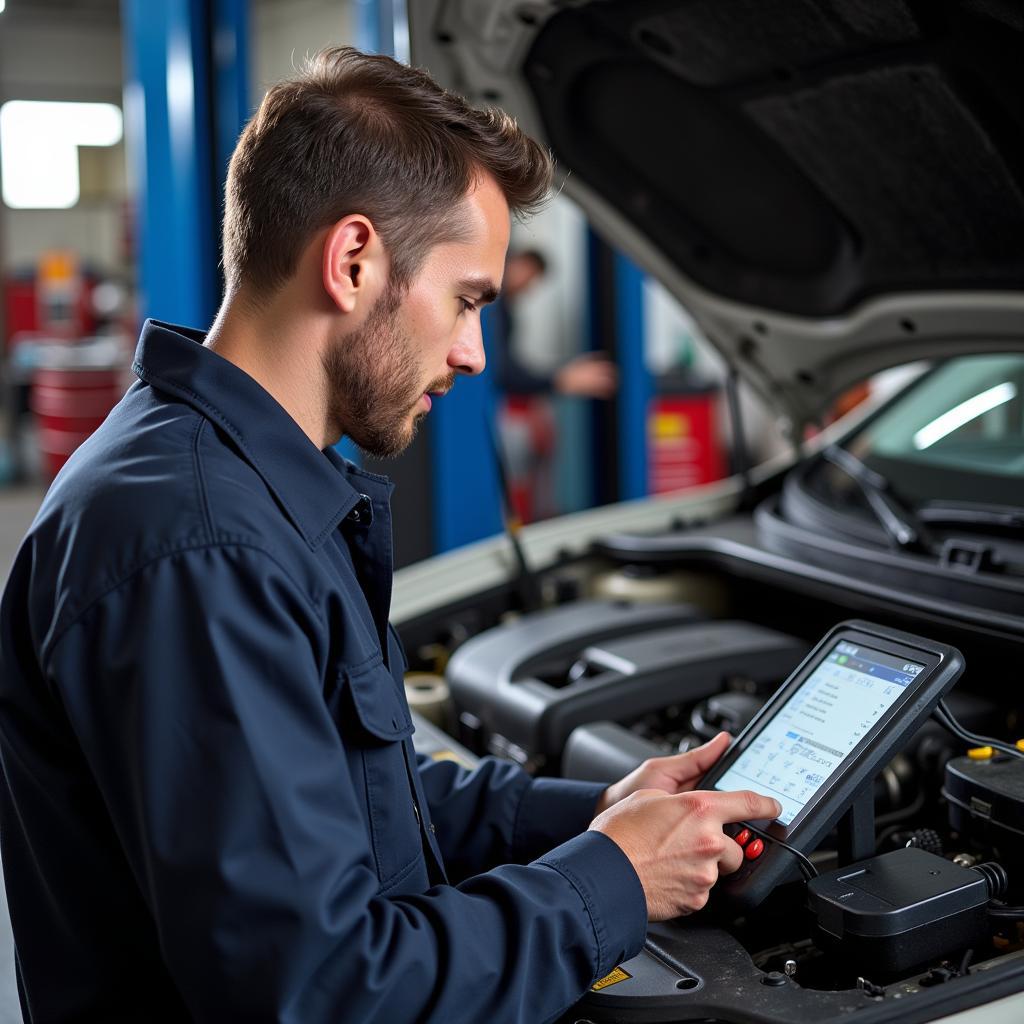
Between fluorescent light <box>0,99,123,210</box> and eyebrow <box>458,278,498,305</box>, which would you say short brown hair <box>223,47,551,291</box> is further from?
Result: fluorescent light <box>0,99,123,210</box>

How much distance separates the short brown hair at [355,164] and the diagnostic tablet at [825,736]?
23.5 inches

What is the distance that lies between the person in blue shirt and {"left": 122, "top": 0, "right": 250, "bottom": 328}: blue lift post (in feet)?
9.37

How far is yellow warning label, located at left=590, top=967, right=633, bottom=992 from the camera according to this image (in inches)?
43.8

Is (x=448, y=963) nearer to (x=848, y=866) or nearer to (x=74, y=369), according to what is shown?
(x=848, y=866)

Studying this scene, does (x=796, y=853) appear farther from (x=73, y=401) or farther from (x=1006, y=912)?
(x=73, y=401)

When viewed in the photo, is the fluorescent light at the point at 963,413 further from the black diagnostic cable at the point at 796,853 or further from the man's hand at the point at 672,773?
the black diagnostic cable at the point at 796,853

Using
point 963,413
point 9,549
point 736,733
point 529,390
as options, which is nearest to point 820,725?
point 736,733

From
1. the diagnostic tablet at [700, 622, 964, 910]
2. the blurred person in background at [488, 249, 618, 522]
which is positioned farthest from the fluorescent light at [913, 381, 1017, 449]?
the blurred person in background at [488, 249, 618, 522]

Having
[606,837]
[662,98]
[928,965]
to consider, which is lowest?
[928,965]

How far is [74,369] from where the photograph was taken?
287 inches

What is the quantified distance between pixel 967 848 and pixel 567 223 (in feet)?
15.9

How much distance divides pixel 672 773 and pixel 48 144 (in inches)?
584

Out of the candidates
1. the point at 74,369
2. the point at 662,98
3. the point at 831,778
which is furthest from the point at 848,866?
the point at 74,369

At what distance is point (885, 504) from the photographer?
1919 millimetres
